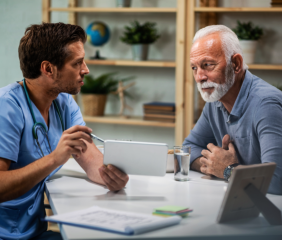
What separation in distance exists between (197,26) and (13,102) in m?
2.17

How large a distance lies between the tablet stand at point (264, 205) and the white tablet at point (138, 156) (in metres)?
0.32

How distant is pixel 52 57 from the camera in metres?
1.52

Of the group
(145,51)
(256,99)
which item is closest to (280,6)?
(145,51)

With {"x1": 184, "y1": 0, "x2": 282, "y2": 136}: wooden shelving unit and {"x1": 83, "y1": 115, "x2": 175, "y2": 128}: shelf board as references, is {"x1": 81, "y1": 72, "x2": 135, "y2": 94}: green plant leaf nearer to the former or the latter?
{"x1": 83, "y1": 115, "x2": 175, "y2": 128}: shelf board

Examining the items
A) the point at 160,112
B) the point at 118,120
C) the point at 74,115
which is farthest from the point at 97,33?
the point at 74,115

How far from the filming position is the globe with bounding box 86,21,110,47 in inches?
126

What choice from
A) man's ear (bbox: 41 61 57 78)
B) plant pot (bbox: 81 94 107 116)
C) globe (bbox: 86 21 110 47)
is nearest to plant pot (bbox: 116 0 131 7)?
globe (bbox: 86 21 110 47)

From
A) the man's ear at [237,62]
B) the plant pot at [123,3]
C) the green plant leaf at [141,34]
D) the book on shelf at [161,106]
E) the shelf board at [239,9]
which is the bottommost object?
the book on shelf at [161,106]

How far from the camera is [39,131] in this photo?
1463mm

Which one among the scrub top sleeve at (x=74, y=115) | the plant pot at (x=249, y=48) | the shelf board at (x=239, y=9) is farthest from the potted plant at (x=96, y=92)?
the scrub top sleeve at (x=74, y=115)

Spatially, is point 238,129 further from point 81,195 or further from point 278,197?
point 81,195

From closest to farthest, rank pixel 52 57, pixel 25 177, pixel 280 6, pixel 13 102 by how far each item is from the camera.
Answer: pixel 25 177 < pixel 13 102 < pixel 52 57 < pixel 280 6

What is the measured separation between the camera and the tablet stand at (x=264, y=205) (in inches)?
39.8

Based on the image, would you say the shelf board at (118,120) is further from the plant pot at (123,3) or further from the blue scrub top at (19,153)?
the blue scrub top at (19,153)
